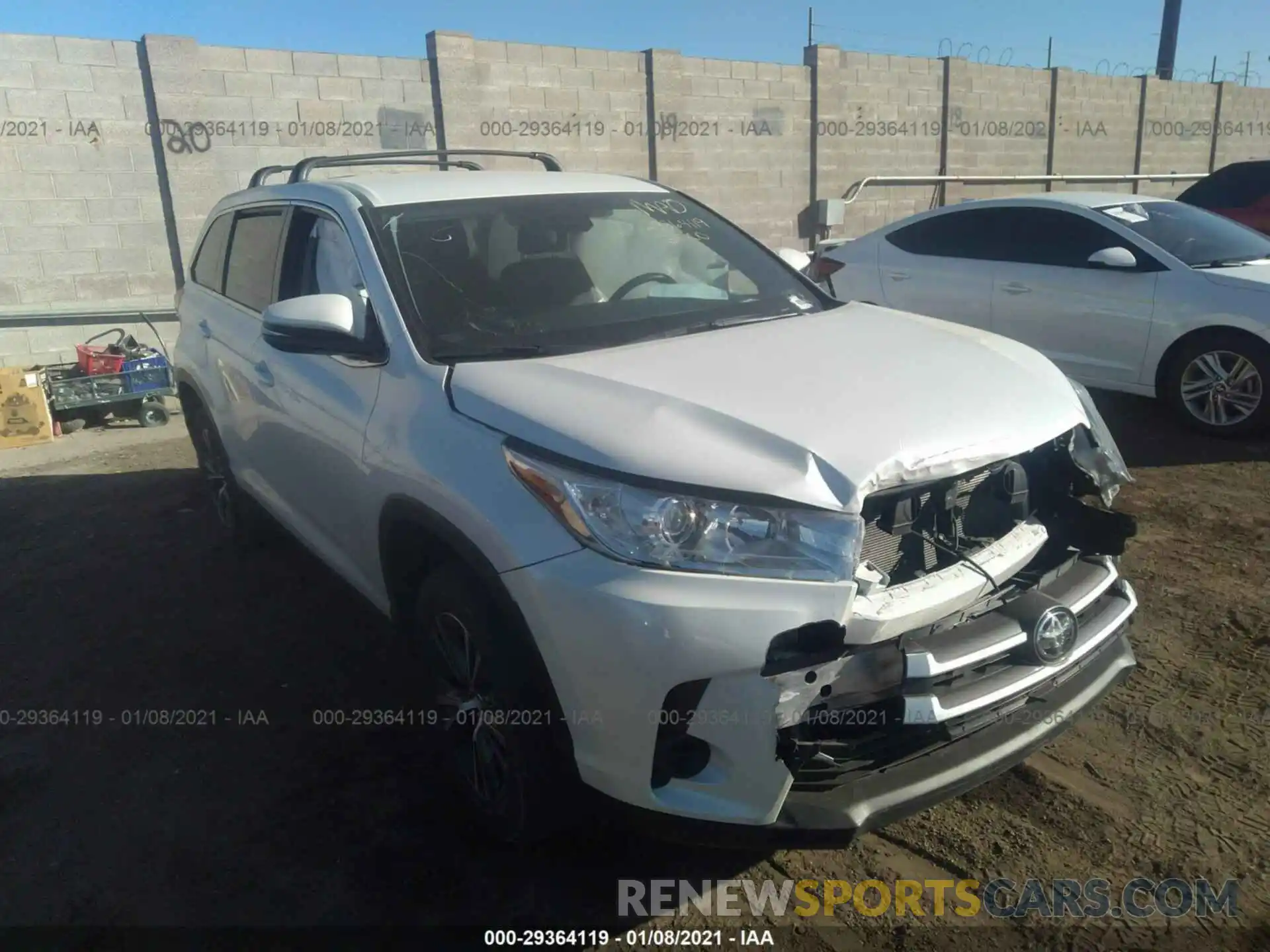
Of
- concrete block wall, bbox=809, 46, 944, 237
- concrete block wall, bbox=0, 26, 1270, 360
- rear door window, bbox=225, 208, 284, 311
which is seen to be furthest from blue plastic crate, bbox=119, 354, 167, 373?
concrete block wall, bbox=809, 46, 944, 237

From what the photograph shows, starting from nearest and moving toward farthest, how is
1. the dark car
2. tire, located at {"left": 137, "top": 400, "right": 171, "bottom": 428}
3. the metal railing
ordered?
tire, located at {"left": 137, "top": 400, "right": 171, "bottom": 428} < the dark car < the metal railing

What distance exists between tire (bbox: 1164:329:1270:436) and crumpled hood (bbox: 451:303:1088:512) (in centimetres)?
362

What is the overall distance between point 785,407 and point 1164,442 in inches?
185

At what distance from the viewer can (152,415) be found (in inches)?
322

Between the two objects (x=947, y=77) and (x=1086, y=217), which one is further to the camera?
(x=947, y=77)

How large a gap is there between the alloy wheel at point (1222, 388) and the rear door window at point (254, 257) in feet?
17.2

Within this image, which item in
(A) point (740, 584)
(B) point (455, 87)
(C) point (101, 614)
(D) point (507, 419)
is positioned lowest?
(C) point (101, 614)

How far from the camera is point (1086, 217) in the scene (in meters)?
6.45

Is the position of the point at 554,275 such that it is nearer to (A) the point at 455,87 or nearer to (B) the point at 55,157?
(B) the point at 55,157

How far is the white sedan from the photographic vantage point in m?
5.80

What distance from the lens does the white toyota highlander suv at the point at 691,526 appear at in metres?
2.06

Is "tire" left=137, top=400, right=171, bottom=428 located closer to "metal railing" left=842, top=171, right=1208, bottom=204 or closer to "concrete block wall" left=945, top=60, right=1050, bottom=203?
"metal railing" left=842, top=171, right=1208, bottom=204

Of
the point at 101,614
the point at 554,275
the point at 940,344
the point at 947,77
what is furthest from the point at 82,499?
the point at 947,77

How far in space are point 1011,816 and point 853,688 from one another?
0.95 metres
